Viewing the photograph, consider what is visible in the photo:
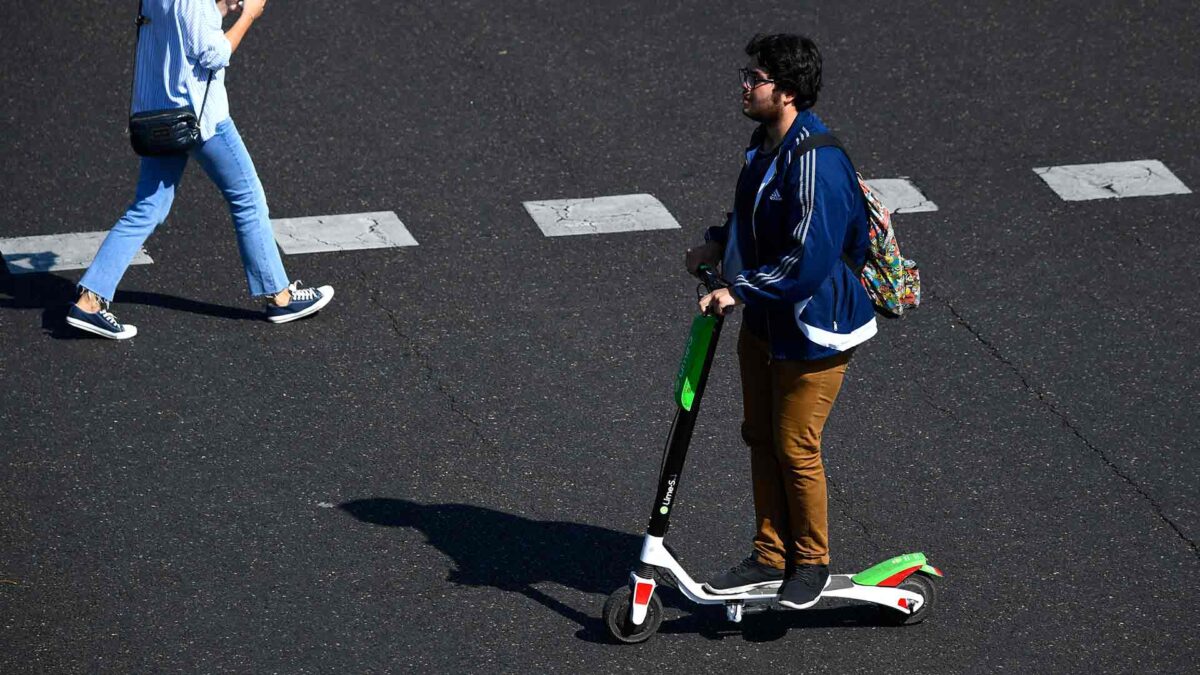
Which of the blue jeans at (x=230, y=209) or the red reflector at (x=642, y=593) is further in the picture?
the blue jeans at (x=230, y=209)

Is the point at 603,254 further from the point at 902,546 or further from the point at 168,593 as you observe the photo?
the point at 168,593

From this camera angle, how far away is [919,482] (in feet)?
21.6

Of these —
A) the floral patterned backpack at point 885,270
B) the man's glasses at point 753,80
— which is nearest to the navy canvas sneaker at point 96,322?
the man's glasses at point 753,80

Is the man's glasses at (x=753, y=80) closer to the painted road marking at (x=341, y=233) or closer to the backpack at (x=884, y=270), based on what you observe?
the backpack at (x=884, y=270)

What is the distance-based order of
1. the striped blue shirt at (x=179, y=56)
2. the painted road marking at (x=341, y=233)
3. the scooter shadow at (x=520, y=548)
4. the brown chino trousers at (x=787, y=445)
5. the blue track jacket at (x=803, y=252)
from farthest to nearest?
1. the painted road marking at (x=341, y=233)
2. the striped blue shirt at (x=179, y=56)
3. the scooter shadow at (x=520, y=548)
4. the brown chino trousers at (x=787, y=445)
5. the blue track jacket at (x=803, y=252)

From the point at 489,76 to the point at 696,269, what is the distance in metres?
4.79

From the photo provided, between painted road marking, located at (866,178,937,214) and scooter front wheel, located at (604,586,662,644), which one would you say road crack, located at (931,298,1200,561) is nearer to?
painted road marking, located at (866,178,937,214)

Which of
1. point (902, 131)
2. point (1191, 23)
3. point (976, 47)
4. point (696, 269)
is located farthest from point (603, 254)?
point (1191, 23)

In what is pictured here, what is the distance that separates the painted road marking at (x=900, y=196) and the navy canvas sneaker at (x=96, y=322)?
12.9 feet

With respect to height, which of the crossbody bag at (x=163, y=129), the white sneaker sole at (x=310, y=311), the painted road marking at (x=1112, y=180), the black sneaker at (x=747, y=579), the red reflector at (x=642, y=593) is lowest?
the painted road marking at (x=1112, y=180)

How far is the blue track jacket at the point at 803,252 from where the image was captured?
16.6ft

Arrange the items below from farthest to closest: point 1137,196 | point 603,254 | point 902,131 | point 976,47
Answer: point 976,47, point 902,131, point 1137,196, point 603,254

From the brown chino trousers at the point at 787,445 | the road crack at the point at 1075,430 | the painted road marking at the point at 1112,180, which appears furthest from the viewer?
the painted road marking at the point at 1112,180

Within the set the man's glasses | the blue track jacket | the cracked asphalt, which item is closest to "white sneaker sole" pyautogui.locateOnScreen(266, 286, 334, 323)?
the cracked asphalt
